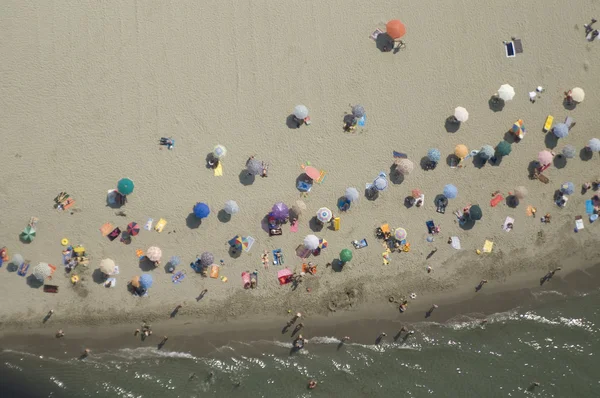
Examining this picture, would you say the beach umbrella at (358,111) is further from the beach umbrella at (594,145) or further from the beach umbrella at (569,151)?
the beach umbrella at (594,145)

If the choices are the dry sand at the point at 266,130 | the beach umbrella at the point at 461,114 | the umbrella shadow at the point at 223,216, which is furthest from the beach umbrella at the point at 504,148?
the umbrella shadow at the point at 223,216

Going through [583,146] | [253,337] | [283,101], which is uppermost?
[283,101]

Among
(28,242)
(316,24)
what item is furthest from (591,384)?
(28,242)

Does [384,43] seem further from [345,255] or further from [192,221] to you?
[192,221]

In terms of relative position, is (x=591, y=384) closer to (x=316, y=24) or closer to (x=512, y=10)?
(x=512, y=10)

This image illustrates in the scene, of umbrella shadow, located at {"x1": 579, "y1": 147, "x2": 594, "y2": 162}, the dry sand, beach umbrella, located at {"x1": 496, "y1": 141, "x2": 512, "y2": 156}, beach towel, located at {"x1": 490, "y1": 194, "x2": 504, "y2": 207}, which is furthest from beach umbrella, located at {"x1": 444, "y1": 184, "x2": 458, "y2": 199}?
umbrella shadow, located at {"x1": 579, "y1": 147, "x2": 594, "y2": 162}

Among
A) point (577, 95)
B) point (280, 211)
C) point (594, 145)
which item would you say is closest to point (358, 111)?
point (280, 211)
